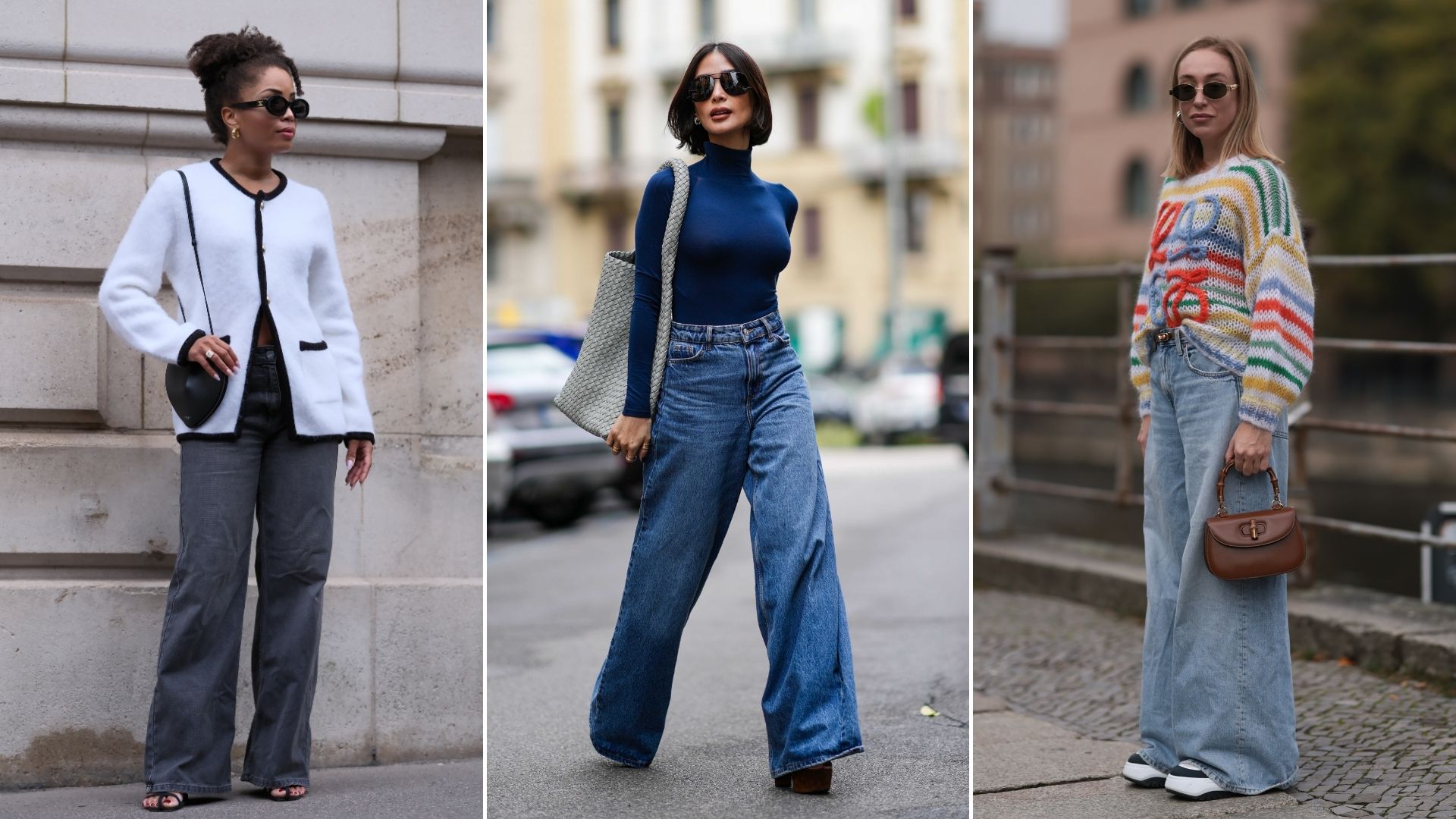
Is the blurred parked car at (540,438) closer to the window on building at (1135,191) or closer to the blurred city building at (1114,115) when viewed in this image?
the blurred city building at (1114,115)


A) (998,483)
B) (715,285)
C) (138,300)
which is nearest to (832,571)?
(715,285)

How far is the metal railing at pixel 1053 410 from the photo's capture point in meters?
6.96

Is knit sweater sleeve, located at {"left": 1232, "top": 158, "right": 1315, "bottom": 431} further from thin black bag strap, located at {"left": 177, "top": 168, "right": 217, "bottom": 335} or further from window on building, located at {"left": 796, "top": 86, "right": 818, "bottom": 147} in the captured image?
window on building, located at {"left": 796, "top": 86, "right": 818, "bottom": 147}

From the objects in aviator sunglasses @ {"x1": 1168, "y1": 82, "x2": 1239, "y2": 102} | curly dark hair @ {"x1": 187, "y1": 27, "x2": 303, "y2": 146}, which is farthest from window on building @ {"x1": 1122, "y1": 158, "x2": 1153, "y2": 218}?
curly dark hair @ {"x1": 187, "y1": 27, "x2": 303, "y2": 146}

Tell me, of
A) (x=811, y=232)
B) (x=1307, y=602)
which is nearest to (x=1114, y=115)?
(x=811, y=232)

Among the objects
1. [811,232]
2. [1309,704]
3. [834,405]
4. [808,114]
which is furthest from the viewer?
[811,232]

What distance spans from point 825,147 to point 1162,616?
5004 centimetres

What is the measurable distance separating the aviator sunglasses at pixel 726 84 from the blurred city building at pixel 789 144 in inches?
1801

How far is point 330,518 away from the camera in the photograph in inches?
185

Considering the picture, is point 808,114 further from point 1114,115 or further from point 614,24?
point 1114,115

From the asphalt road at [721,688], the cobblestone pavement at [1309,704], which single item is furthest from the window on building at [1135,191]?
the cobblestone pavement at [1309,704]

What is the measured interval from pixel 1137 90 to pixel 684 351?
5029 cm

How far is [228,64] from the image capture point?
4.54 m

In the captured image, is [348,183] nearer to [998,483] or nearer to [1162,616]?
[1162,616]
